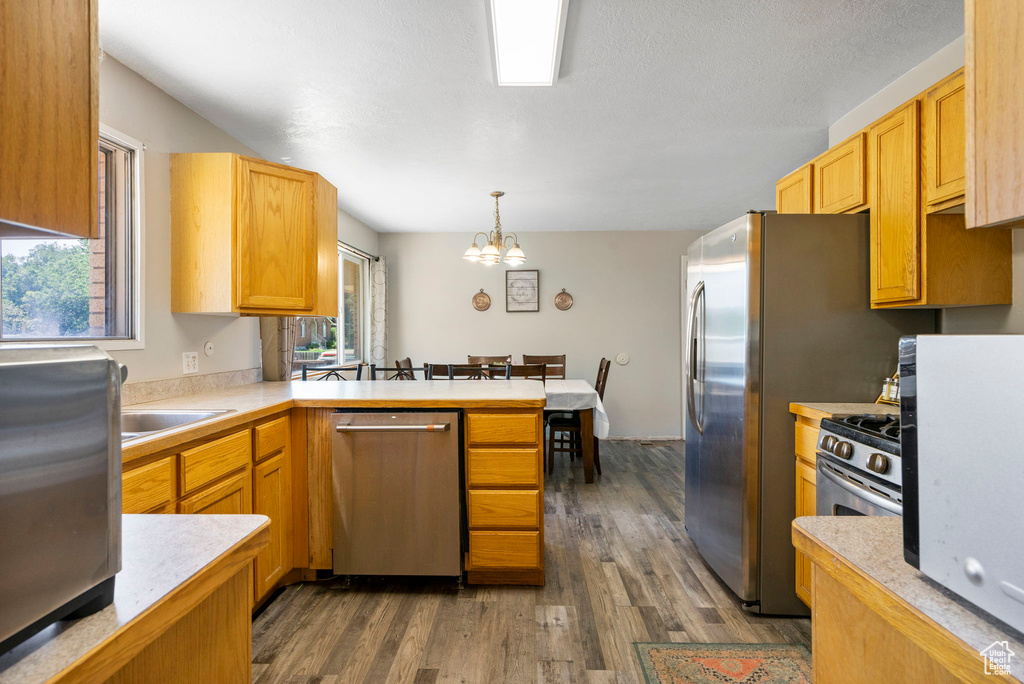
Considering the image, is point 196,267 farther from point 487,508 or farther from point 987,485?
point 987,485

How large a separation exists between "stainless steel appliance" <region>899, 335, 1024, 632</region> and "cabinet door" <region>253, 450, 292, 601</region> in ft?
7.02

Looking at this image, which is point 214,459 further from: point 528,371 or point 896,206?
point 896,206

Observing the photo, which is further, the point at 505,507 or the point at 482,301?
the point at 482,301

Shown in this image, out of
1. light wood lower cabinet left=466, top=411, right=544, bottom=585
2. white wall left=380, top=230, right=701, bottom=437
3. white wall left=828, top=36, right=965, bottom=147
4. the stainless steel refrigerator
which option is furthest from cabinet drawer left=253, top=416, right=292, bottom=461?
white wall left=380, top=230, right=701, bottom=437

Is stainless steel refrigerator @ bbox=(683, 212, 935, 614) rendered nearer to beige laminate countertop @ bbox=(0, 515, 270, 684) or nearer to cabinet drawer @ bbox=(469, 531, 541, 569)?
cabinet drawer @ bbox=(469, 531, 541, 569)

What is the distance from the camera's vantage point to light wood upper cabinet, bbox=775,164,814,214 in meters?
2.52

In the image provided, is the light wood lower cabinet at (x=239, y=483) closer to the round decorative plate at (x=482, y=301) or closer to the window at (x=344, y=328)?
the window at (x=344, y=328)

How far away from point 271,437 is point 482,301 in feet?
12.0

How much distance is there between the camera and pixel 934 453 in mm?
590

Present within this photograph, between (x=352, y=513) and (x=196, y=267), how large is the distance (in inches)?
57.2

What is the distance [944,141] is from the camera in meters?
1.72

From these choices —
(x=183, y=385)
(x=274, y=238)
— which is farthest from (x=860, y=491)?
(x=183, y=385)

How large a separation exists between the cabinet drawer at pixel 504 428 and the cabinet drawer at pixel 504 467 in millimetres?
47

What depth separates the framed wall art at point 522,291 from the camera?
18.3 feet
